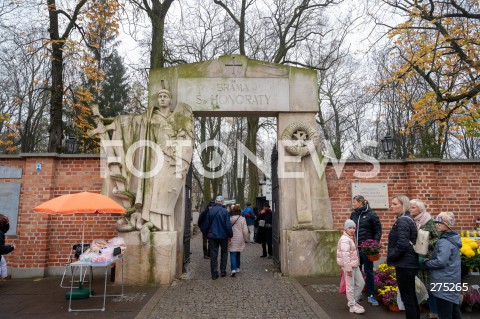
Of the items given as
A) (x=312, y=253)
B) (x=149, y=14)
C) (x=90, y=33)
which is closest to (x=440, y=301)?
(x=312, y=253)

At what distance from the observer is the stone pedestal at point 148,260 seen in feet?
22.9

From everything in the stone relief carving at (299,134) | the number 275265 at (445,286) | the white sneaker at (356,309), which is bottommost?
the white sneaker at (356,309)

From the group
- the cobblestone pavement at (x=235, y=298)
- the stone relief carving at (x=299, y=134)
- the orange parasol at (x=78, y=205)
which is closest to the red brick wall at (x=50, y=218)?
the orange parasol at (x=78, y=205)

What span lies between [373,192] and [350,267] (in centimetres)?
353

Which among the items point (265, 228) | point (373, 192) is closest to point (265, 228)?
point (265, 228)

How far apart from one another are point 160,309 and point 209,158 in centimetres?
2228

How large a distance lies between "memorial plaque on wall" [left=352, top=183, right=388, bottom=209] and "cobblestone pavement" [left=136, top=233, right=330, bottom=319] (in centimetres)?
273

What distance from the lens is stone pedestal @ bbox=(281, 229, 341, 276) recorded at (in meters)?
7.55

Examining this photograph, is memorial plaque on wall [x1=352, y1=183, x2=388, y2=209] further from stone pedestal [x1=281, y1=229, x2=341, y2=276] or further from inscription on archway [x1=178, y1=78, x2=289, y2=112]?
inscription on archway [x1=178, y1=78, x2=289, y2=112]

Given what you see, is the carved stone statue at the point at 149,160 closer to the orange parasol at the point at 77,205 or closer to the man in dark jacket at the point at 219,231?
the man in dark jacket at the point at 219,231

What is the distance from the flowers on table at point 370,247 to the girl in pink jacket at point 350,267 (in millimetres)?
216

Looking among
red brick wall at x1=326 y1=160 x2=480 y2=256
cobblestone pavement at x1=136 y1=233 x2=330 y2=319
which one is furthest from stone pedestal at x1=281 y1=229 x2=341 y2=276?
red brick wall at x1=326 y1=160 x2=480 y2=256

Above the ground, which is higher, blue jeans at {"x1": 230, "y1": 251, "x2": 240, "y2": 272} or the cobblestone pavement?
blue jeans at {"x1": 230, "y1": 251, "x2": 240, "y2": 272}

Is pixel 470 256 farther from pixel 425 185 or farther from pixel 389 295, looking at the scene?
pixel 425 185
